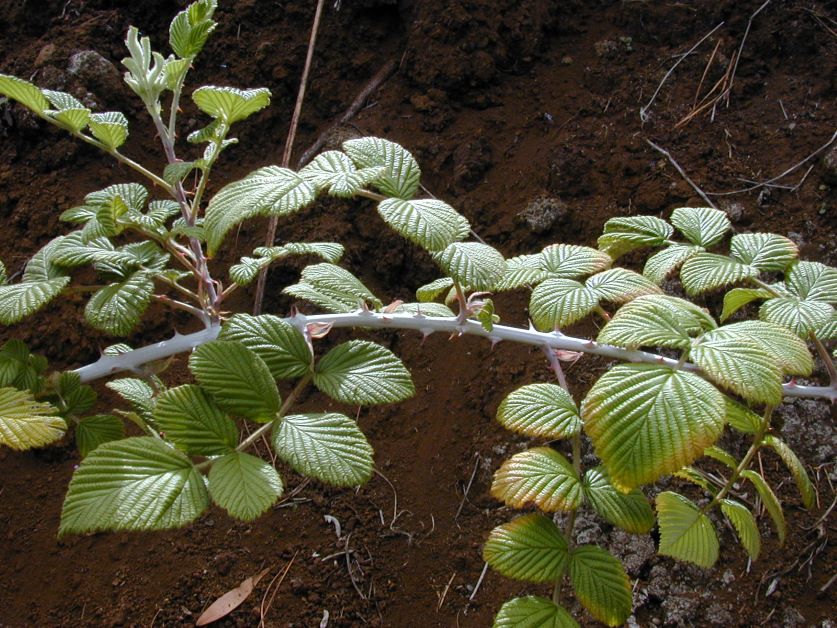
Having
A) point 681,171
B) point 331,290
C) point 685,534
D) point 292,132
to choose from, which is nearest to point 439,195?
point 292,132

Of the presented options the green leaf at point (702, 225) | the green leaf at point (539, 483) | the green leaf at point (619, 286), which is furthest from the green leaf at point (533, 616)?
the green leaf at point (702, 225)

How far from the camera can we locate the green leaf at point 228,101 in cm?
106

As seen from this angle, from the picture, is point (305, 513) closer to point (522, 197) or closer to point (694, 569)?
point (694, 569)

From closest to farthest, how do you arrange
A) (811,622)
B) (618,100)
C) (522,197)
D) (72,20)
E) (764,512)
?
(811,622) < (764,512) < (522,197) < (618,100) < (72,20)

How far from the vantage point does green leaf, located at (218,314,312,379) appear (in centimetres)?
102

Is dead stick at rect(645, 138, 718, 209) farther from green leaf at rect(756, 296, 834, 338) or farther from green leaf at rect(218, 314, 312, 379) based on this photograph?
green leaf at rect(218, 314, 312, 379)

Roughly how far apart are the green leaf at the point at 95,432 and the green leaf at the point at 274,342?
0.34 meters

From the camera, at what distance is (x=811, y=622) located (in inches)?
50.8

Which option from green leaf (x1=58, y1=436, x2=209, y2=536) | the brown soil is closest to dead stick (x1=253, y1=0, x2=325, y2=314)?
the brown soil

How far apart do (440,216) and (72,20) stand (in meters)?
2.03

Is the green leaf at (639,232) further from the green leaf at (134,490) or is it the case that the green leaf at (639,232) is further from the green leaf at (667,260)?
the green leaf at (134,490)

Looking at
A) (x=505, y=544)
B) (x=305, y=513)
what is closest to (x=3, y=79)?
(x=505, y=544)

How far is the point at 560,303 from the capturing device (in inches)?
42.3

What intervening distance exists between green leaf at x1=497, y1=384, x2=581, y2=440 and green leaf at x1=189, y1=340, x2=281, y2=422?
0.35 m
